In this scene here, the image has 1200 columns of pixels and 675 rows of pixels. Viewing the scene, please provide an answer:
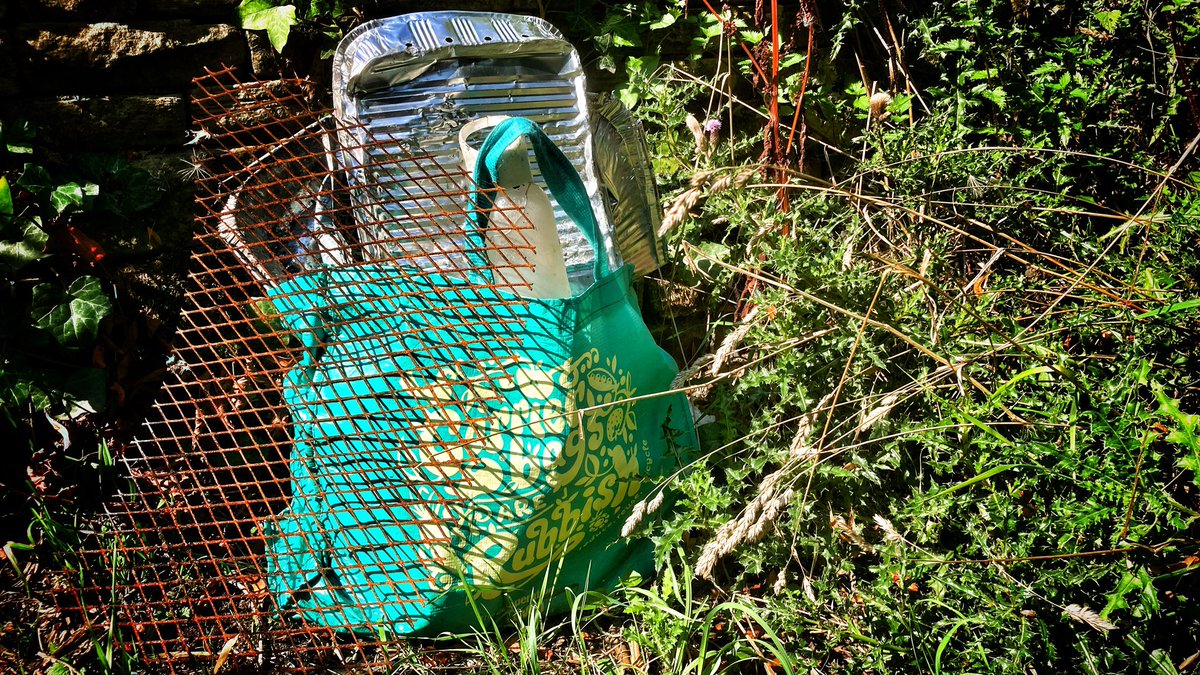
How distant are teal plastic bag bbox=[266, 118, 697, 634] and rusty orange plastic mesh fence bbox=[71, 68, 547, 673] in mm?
55

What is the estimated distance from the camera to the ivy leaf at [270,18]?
6.84 ft

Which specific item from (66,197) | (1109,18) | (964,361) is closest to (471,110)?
(66,197)

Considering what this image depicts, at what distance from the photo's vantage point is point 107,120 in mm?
2078

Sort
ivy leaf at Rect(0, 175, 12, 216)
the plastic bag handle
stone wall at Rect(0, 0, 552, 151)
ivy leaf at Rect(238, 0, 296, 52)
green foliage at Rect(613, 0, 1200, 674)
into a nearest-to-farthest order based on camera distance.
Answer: green foliage at Rect(613, 0, 1200, 674) → the plastic bag handle → ivy leaf at Rect(0, 175, 12, 216) → stone wall at Rect(0, 0, 552, 151) → ivy leaf at Rect(238, 0, 296, 52)

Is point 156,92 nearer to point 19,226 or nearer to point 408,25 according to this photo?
point 19,226

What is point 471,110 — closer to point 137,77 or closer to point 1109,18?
point 137,77

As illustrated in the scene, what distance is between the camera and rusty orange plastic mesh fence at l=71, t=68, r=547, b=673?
65.6 inches

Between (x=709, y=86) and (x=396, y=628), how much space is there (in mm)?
1611

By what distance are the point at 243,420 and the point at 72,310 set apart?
57cm

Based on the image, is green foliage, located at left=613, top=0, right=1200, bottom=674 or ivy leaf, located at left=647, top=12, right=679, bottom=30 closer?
green foliage, located at left=613, top=0, right=1200, bottom=674

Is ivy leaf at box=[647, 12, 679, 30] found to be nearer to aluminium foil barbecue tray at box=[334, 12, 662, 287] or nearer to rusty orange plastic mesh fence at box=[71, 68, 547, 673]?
aluminium foil barbecue tray at box=[334, 12, 662, 287]

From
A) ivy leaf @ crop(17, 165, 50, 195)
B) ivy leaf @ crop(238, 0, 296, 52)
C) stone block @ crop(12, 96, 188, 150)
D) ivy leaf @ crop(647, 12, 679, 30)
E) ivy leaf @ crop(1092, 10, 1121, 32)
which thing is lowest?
ivy leaf @ crop(17, 165, 50, 195)

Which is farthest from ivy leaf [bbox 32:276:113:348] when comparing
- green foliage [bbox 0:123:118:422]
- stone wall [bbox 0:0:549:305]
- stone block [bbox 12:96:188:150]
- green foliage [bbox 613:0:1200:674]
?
green foliage [bbox 613:0:1200:674]

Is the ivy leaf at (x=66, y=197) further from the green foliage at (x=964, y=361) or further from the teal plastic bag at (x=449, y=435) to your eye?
the green foliage at (x=964, y=361)
